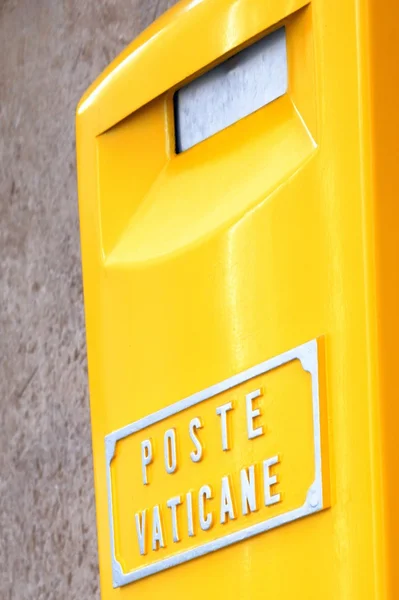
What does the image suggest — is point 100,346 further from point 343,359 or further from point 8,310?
point 8,310

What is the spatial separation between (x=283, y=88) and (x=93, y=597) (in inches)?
24.9

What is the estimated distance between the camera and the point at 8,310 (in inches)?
49.6

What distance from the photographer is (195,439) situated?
2.11 feet

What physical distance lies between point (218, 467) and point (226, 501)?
20 mm

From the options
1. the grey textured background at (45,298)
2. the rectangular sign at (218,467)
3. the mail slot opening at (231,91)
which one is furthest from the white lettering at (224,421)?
the grey textured background at (45,298)

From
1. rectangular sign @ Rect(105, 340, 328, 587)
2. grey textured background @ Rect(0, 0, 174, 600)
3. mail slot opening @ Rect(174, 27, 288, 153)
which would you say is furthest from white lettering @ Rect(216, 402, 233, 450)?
grey textured background @ Rect(0, 0, 174, 600)

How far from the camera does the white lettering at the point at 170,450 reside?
0.66 m

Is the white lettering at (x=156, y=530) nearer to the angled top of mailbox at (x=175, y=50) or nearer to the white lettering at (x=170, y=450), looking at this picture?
the white lettering at (x=170, y=450)

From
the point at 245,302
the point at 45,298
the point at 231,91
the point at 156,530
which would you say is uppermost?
the point at 45,298

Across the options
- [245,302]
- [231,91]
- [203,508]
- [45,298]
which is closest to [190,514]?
[203,508]

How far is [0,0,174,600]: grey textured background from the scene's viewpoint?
1131 mm

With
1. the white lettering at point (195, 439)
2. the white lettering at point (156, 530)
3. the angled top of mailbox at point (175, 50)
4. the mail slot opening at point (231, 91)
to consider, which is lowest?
the white lettering at point (156, 530)

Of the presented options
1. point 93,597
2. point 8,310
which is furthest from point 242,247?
point 8,310

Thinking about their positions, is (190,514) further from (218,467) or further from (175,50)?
(175,50)
